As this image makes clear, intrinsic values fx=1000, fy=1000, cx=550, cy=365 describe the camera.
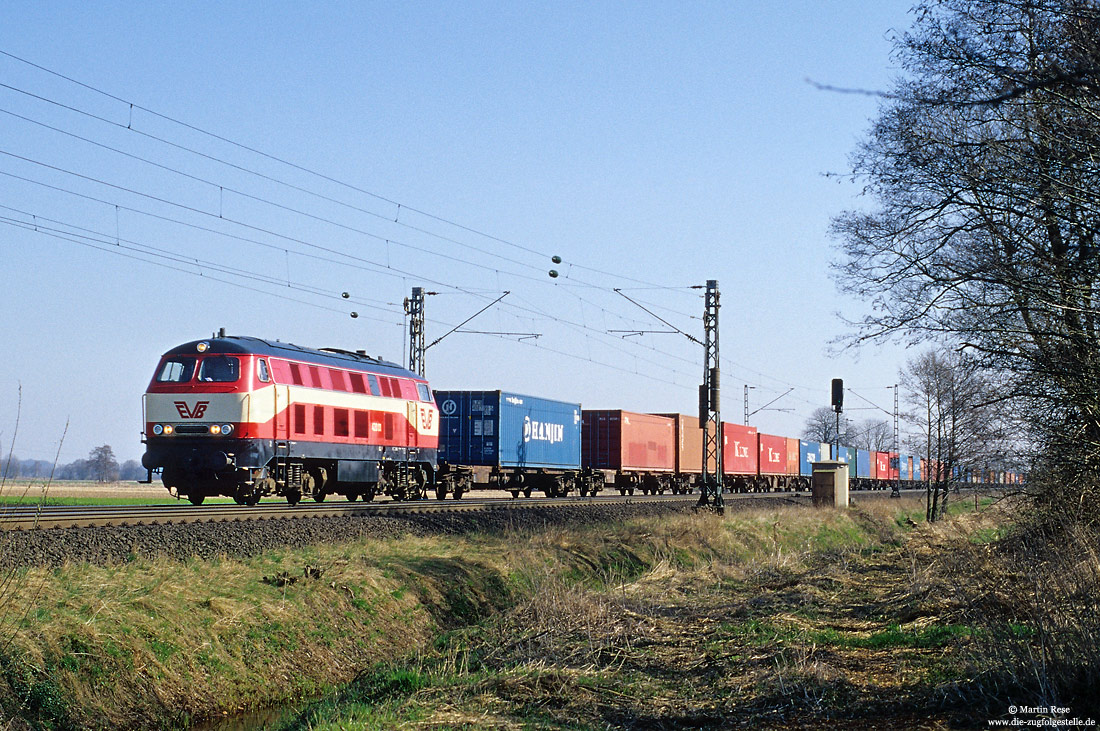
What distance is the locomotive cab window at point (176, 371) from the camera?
2281cm

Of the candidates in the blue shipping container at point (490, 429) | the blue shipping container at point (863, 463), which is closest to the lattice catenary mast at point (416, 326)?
the blue shipping container at point (490, 429)

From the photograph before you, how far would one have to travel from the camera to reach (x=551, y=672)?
8797mm

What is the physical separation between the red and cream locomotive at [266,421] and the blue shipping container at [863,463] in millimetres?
49193

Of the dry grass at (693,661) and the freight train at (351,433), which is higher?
the freight train at (351,433)

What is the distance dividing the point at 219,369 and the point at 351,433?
15.3ft

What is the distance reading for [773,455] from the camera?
195 ft

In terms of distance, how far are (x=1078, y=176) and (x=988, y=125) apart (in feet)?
11.7

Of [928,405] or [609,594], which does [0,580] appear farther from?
[928,405]

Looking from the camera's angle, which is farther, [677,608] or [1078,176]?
[677,608]

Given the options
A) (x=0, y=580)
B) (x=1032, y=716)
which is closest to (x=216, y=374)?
(x=0, y=580)

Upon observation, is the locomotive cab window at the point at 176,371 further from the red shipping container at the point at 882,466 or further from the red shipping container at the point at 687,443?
the red shipping container at the point at 882,466

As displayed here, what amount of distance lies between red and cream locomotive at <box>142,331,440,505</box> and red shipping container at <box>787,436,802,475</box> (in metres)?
39.1

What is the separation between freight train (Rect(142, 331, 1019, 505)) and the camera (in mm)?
22359

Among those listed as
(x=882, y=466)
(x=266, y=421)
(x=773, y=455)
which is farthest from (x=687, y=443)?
(x=882, y=466)
